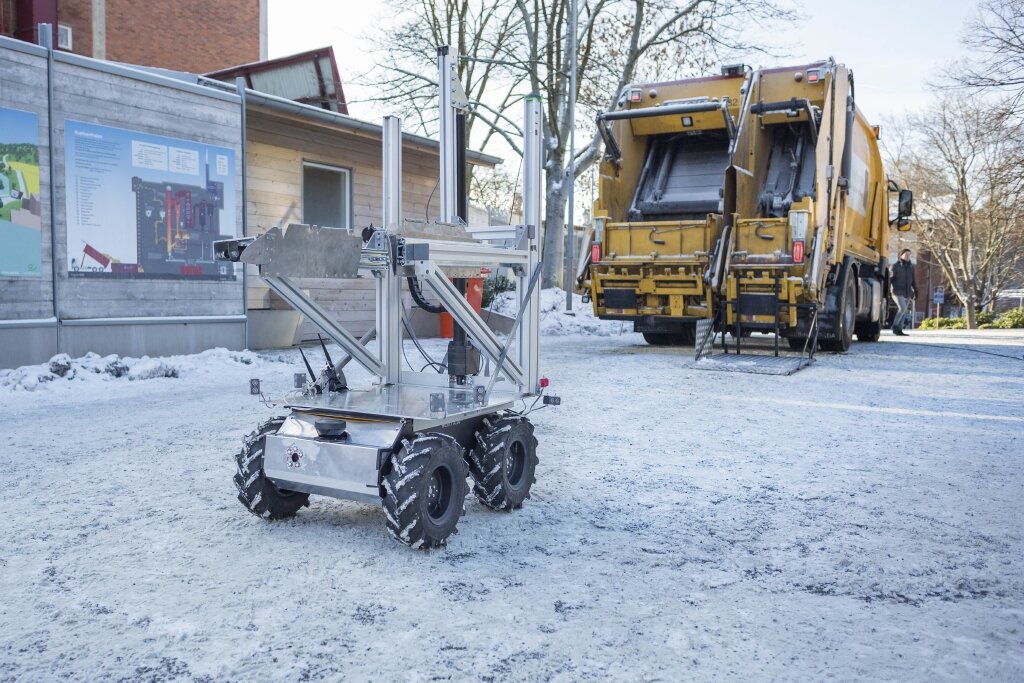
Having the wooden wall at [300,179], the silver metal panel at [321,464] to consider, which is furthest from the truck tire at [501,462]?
the wooden wall at [300,179]

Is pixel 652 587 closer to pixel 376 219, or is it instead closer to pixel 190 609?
pixel 190 609

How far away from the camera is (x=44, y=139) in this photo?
9.37 metres

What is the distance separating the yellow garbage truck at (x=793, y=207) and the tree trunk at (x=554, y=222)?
425 inches

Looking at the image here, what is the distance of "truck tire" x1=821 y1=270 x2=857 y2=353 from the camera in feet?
42.0

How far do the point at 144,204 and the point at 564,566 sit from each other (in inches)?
340

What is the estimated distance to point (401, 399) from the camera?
4.09 metres

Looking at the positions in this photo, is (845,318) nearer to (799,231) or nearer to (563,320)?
(799,231)

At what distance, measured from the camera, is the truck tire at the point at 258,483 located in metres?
3.88

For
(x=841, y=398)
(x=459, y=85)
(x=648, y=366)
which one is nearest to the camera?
(x=459, y=85)

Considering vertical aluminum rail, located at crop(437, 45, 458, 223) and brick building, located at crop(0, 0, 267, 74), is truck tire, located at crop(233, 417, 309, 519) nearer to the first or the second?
vertical aluminum rail, located at crop(437, 45, 458, 223)

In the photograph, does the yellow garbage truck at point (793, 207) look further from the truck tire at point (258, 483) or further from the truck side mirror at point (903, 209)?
the truck tire at point (258, 483)

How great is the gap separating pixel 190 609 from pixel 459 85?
126 inches

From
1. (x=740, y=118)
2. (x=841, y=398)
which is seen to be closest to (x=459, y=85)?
(x=841, y=398)

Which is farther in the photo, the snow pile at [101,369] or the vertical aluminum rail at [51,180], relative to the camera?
the vertical aluminum rail at [51,180]
